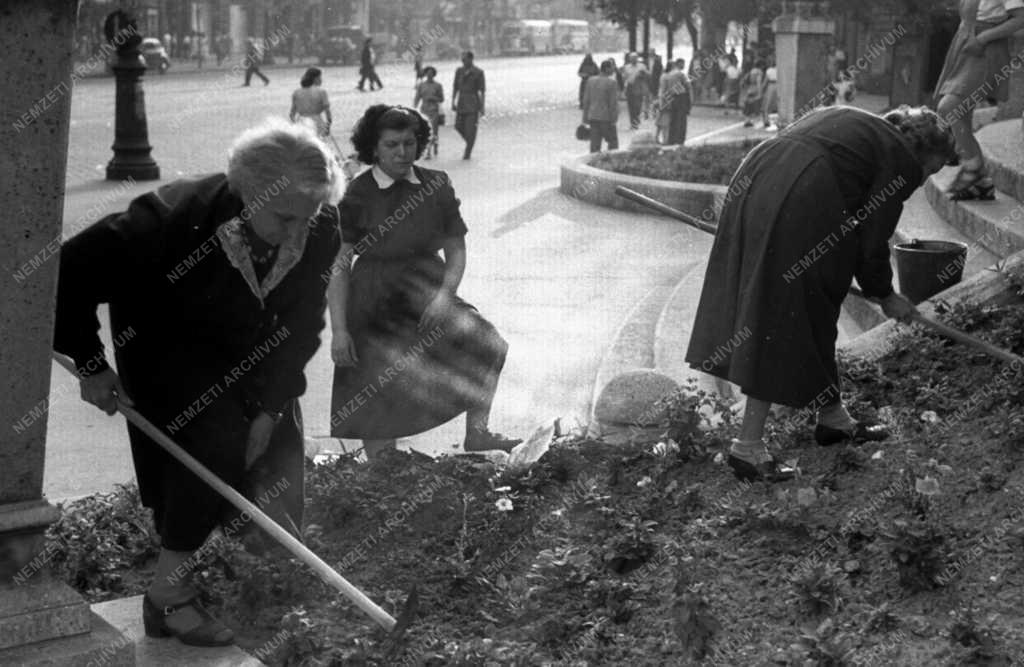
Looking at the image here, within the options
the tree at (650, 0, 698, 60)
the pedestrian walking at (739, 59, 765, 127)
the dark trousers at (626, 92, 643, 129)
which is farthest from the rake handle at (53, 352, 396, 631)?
the tree at (650, 0, 698, 60)

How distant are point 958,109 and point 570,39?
6683 centimetres

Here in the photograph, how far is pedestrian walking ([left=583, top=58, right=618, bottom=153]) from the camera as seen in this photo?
23297 mm

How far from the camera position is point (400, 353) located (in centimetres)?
653

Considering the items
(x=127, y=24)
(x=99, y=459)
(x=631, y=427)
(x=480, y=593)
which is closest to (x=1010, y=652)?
(x=480, y=593)

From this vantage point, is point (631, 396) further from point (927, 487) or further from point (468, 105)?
point (468, 105)

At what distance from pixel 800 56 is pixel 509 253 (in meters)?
7.82

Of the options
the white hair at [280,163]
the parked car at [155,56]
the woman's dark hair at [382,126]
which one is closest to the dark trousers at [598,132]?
the woman's dark hair at [382,126]

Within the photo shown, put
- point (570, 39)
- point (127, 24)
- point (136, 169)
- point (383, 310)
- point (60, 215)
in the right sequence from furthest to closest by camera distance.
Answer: point (570, 39), point (136, 169), point (127, 24), point (383, 310), point (60, 215)

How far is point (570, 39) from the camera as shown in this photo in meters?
75.3

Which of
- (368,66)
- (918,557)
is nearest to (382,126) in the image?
(918,557)

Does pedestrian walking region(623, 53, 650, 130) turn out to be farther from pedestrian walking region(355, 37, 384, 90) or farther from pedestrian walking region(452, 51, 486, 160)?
pedestrian walking region(452, 51, 486, 160)

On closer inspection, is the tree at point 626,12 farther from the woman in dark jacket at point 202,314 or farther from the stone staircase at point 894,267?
the woman in dark jacket at point 202,314

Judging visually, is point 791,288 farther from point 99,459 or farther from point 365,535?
Result: point 99,459

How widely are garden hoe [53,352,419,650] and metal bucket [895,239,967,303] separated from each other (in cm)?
401
